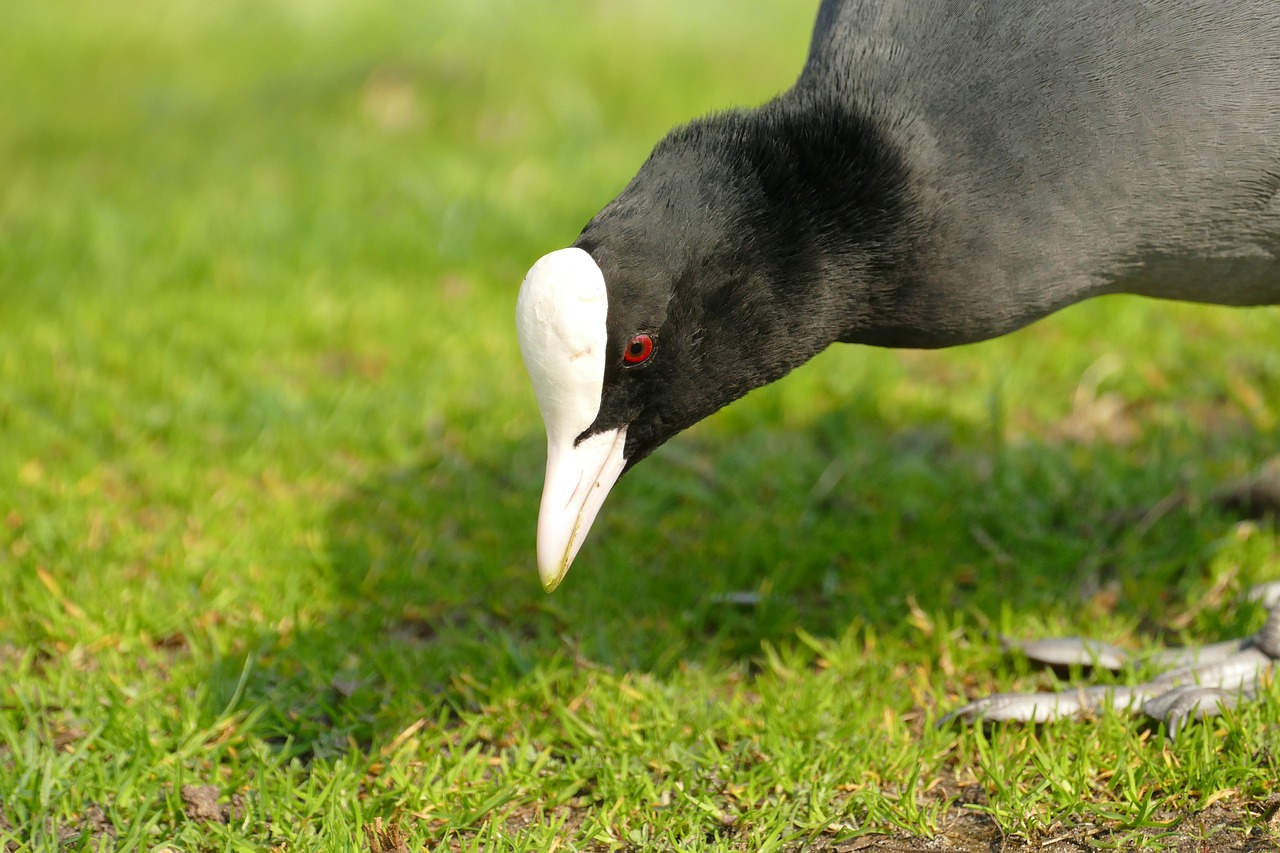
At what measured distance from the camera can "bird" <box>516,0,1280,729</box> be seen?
7.91 ft

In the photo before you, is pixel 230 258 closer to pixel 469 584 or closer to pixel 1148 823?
pixel 469 584

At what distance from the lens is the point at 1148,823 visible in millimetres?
2369

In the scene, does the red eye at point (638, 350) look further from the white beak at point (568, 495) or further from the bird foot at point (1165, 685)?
the bird foot at point (1165, 685)

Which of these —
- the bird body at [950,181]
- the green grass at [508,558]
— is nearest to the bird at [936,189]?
the bird body at [950,181]

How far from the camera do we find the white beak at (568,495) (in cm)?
244

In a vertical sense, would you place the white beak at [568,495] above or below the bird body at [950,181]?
below

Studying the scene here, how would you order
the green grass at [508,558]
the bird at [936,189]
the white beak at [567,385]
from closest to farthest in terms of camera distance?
the white beak at [567,385] → the bird at [936,189] → the green grass at [508,558]

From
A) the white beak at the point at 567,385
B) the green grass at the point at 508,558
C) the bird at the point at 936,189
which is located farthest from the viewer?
the green grass at the point at 508,558

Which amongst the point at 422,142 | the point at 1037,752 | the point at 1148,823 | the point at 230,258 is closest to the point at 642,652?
the point at 1037,752

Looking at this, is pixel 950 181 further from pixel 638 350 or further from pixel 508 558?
pixel 508 558

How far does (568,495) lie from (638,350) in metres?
0.30

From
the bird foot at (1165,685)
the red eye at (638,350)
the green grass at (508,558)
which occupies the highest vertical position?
the red eye at (638,350)

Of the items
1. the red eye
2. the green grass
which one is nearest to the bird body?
the red eye

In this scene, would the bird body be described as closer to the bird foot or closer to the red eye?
the red eye
